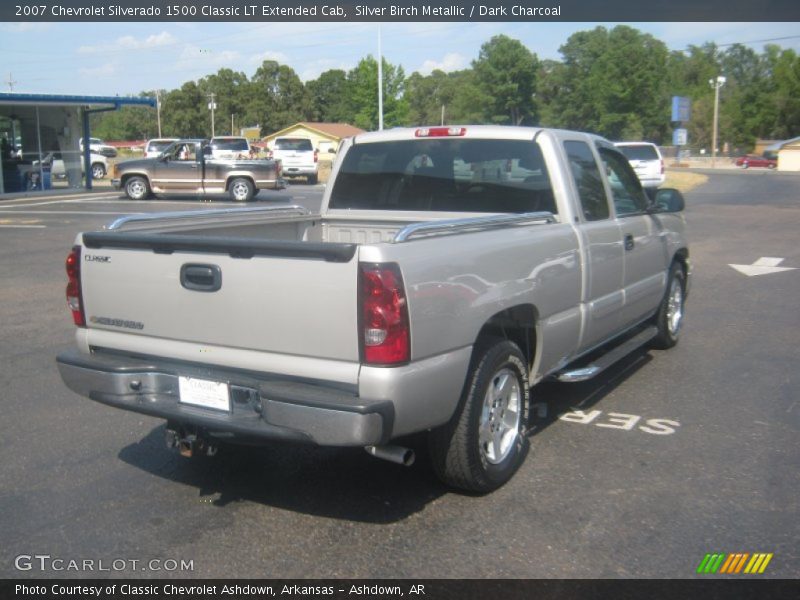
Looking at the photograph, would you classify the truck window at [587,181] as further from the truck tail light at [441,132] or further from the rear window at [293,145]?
the rear window at [293,145]

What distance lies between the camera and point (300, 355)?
3660mm

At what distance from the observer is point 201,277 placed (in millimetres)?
3898

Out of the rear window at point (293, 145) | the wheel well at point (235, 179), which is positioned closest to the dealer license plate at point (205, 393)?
the wheel well at point (235, 179)

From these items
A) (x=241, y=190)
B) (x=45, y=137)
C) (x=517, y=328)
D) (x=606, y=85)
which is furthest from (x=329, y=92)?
(x=517, y=328)

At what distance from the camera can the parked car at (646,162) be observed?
82.4 ft

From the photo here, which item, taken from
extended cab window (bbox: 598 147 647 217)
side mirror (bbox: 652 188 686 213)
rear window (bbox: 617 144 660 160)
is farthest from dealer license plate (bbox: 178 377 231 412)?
rear window (bbox: 617 144 660 160)

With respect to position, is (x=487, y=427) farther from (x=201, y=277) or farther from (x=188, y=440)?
(x=201, y=277)

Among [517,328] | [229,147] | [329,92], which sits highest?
[329,92]

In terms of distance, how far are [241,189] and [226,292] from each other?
22.3 meters

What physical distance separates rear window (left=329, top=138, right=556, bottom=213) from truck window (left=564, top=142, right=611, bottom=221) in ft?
1.03

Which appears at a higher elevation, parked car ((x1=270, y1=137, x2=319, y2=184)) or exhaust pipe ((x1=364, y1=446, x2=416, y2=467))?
parked car ((x1=270, y1=137, x2=319, y2=184))

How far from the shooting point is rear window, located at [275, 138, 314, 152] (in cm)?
3462

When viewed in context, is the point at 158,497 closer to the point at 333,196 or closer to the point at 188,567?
the point at 188,567

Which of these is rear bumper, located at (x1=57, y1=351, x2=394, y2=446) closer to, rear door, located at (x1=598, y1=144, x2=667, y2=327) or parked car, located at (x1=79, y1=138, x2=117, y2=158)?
rear door, located at (x1=598, y1=144, x2=667, y2=327)
